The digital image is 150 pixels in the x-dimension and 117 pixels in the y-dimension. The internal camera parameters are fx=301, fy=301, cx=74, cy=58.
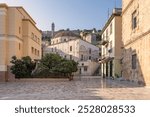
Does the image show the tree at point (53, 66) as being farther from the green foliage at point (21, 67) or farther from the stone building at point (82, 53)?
the stone building at point (82, 53)

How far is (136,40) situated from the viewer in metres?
24.2

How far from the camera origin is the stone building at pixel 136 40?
21263mm

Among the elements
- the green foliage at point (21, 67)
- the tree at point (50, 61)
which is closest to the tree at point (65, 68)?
the tree at point (50, 61)

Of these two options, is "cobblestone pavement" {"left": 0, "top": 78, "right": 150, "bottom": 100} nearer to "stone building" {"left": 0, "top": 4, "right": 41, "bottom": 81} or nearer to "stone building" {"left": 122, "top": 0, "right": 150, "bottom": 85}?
"stone building" {"left": 122, "top": 0, "right": 150, "bottom": 85}

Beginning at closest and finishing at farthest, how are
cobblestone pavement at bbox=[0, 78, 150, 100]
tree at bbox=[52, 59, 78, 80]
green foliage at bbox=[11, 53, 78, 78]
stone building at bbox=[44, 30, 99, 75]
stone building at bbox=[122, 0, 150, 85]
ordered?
cobblestone pavement at bbox=[0, 78, 150, 100] → stone building at bbox=[122, 0, 150, 85] → green foliage at bbox=[11, 53, 78, 78] → tree at bbox=[52, 59, 78, 80] → stone building at bbox=[44, 30, 99, 75]

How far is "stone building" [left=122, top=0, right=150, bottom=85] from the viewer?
21.3 metres

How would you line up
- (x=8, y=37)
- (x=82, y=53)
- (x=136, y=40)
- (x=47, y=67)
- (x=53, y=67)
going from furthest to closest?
(x=82, y=53), (x=47, y=67), (x=53, y=67), (x=8, y=37), (x=136, y=40)

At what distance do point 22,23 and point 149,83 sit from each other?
19814 mm

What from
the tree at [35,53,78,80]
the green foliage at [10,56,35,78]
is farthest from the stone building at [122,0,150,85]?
the green foliage at [10,56,35,78]

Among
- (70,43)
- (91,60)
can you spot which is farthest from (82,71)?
(70,43)

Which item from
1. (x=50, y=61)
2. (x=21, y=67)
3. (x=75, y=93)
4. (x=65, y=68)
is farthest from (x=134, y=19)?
(x=21, y=67)

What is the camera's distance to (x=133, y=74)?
83.2 feet

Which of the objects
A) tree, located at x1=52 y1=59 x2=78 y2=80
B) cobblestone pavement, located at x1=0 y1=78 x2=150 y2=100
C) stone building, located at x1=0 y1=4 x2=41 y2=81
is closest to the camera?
cobblestone pavement, located at x1=0 y1=78 x2=150 y2=100

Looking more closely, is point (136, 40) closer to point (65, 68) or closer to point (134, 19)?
point (134, 19)
